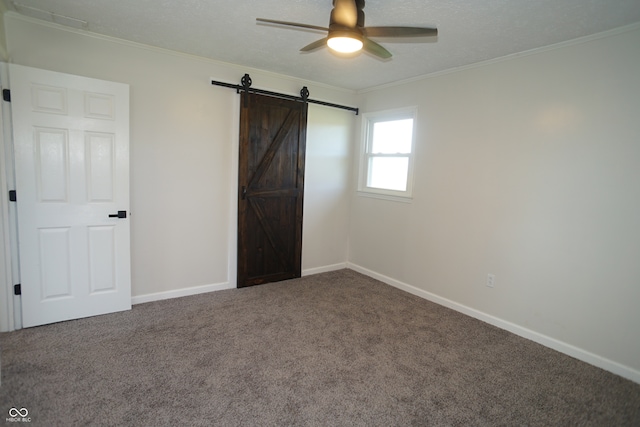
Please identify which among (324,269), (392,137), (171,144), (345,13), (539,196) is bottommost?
(324,269)

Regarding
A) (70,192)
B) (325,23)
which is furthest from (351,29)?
(70,192)

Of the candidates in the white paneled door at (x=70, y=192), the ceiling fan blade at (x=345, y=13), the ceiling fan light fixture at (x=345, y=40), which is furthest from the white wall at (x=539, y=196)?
the white paneled door at (x=70, y=192)

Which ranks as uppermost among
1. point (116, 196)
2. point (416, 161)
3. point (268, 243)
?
point (416, 161)

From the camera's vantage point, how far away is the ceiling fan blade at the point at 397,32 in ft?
6.65

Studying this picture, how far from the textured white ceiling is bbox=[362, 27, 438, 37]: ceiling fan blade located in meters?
0.29

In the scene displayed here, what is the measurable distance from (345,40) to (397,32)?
0.33 m

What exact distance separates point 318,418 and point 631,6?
129 inches

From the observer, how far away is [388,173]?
4.50 meters

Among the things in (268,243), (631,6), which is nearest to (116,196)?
(268,243)

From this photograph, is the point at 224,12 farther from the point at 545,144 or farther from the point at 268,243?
the point at 545,144

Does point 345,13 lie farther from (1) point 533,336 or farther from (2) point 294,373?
(1) point 533,336

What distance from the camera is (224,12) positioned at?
250cm

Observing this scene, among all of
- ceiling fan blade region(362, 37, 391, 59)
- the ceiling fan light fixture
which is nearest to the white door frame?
the ceiling fan light fixture

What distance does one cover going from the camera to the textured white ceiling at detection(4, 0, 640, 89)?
227 cm
